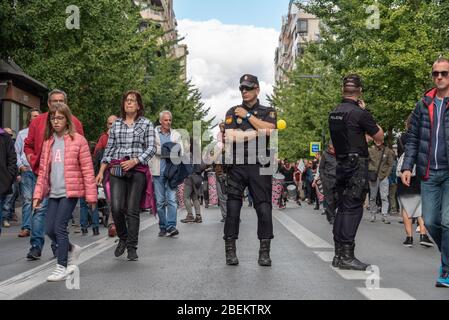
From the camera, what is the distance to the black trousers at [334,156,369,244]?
7574 mm

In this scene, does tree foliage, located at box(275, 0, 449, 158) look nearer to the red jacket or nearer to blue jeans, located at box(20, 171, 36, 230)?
blue jeans, located at box(20, 171, 36, 230)

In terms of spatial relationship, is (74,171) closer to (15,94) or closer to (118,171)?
(118,171)

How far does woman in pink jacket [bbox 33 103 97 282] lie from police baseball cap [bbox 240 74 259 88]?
1.77 m

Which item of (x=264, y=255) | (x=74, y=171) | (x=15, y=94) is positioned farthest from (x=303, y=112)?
(x=74, y=171)

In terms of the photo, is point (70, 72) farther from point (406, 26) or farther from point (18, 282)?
point (18, 282)

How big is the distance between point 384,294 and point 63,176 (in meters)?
3.08

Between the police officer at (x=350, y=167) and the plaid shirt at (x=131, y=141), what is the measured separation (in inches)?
83.7

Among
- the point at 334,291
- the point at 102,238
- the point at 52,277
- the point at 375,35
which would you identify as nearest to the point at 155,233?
the point at 102,238

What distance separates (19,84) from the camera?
2709cm

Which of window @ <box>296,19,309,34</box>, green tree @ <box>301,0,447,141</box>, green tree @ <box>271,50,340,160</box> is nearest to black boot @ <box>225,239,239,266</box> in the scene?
green tree @ <box>301,0,447,141</box>

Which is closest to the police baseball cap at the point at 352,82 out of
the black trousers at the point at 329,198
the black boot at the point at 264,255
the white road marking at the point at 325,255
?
the black boot at the point at 264,255

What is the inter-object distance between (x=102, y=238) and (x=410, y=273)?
17.3 feet

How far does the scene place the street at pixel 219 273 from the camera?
239 inches

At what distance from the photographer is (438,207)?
6.74 metres
